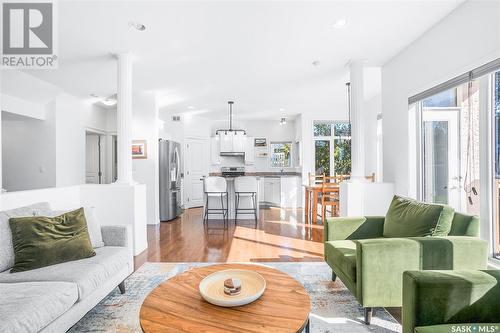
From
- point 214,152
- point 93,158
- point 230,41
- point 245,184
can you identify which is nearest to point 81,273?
point 230,41

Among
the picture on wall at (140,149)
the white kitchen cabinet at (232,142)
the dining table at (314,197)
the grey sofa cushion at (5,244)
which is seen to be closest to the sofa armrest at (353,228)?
the dining table at (314,197)

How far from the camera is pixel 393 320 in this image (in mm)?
2021

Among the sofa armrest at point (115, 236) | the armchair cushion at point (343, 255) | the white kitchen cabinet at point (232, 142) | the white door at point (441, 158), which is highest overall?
the white kitchen cabinet at point (232, 142)

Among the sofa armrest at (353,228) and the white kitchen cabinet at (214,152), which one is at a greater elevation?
the white kitchen cabinet at (214,152)

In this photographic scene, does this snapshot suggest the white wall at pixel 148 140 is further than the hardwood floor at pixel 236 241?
Yes

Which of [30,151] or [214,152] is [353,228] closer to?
[30,151]

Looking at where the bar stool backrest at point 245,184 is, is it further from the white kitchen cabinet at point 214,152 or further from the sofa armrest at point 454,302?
the sofa armrest at point 454,302

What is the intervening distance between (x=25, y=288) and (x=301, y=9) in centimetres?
308

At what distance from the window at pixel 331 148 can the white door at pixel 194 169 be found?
10.7ft

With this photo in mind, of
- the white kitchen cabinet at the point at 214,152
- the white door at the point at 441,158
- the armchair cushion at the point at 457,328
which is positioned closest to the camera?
the armchair cushion at the point at 457,328

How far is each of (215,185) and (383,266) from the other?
395cm

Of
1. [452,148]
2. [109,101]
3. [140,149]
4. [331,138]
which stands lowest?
[452,148]

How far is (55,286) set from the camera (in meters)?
1.66

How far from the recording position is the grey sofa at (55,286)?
4.67 feet
